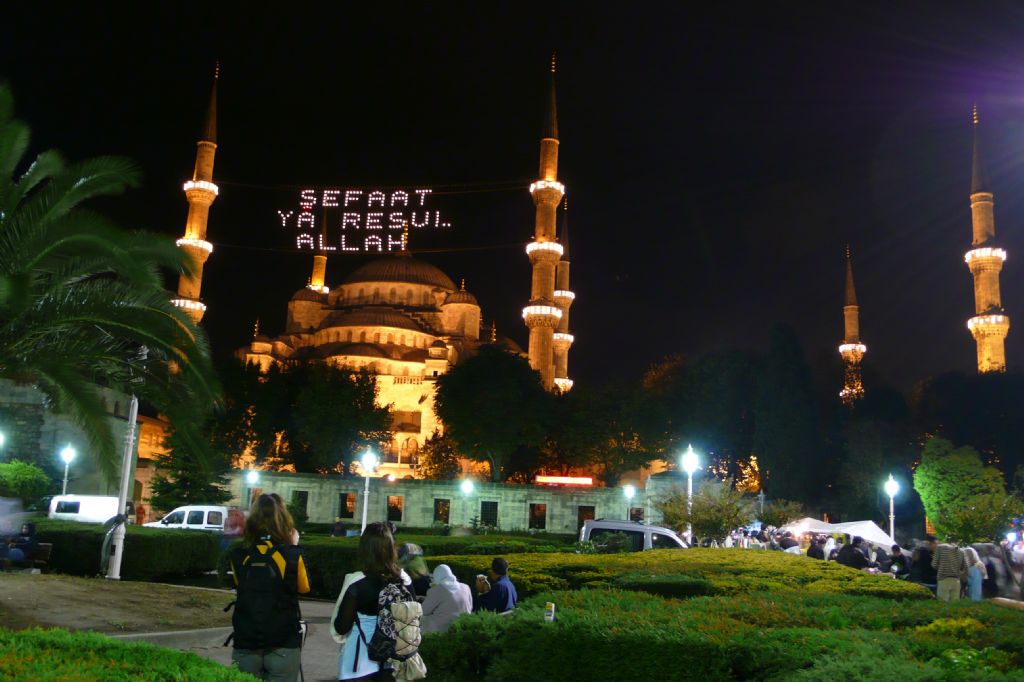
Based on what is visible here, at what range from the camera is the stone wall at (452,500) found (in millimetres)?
40656

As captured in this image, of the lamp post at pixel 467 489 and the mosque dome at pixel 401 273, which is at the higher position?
the mosque dome at pixel 401 273

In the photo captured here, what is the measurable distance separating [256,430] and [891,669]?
146ft

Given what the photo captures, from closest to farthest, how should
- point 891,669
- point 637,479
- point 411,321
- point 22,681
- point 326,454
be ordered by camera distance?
1. point 22,681
2. point 891,669
3. point 326,454
4. point 637,479
5. point 411,321

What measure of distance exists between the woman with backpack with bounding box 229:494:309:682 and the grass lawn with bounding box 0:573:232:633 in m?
4.90

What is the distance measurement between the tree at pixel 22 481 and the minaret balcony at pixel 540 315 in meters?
25.7

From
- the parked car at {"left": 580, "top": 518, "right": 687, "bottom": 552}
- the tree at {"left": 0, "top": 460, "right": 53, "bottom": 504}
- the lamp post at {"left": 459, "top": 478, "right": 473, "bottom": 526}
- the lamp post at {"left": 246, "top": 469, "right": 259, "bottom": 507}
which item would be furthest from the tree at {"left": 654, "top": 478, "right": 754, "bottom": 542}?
the tree at {"left": 0, "top": 460, "right": 53, "bottom": 504}

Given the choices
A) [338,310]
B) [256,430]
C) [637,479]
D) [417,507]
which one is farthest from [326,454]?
[338,310]

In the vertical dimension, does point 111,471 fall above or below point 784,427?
below

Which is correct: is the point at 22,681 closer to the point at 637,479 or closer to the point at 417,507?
the point at 417,507

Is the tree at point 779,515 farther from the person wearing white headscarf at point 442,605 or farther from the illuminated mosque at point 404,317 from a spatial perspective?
the person wearing white headscarf at point 442,605

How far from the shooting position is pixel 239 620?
533cm

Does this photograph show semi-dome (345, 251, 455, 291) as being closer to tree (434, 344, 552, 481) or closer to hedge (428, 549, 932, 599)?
tree (434, 344, 552, 481)

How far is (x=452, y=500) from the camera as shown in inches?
1625

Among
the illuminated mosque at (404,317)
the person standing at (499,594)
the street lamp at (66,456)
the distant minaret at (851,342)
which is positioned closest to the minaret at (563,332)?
the illuminated mosque at (404,317)
